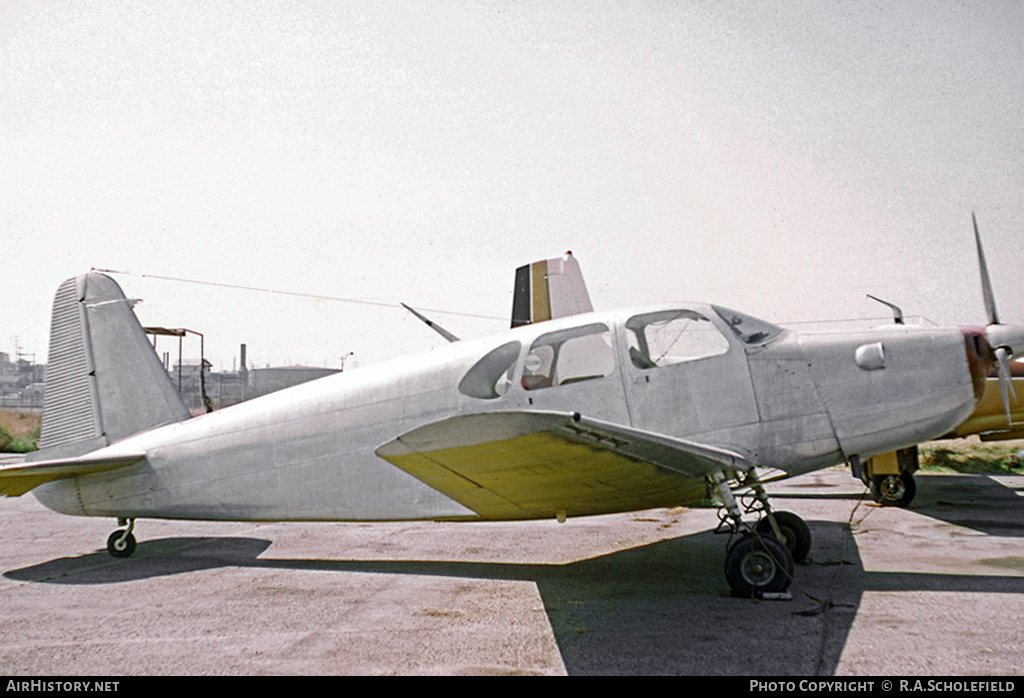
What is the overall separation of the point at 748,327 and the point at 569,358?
1638 millimetres

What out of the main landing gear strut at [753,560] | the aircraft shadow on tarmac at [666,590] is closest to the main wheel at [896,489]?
the aircraft shadow on tarmac at [666,590]

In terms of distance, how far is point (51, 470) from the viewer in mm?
7316

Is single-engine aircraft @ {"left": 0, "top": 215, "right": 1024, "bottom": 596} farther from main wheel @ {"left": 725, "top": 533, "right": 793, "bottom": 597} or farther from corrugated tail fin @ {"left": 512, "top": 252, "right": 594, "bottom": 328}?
corrugated tail fin @ {"left": 512, "top": 252, "right": 594, "bottom": 328}

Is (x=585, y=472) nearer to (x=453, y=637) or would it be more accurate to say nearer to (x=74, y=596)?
(x=453, y=637)

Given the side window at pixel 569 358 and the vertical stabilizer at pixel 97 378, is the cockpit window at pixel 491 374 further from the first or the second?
the vertical stabilizer at pixel 97 378

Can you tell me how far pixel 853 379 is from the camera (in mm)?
6082

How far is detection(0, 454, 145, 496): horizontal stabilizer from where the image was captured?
281 inches

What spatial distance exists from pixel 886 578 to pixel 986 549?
2.18 metres

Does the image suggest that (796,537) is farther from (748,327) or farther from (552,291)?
(552,291)

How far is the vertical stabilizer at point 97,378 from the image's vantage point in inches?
318

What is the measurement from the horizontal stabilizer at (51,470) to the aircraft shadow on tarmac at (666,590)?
88 cm

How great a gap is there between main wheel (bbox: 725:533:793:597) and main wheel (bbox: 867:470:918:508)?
6.59m

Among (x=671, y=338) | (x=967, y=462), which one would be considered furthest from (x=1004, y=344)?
(x=967, y=462)
